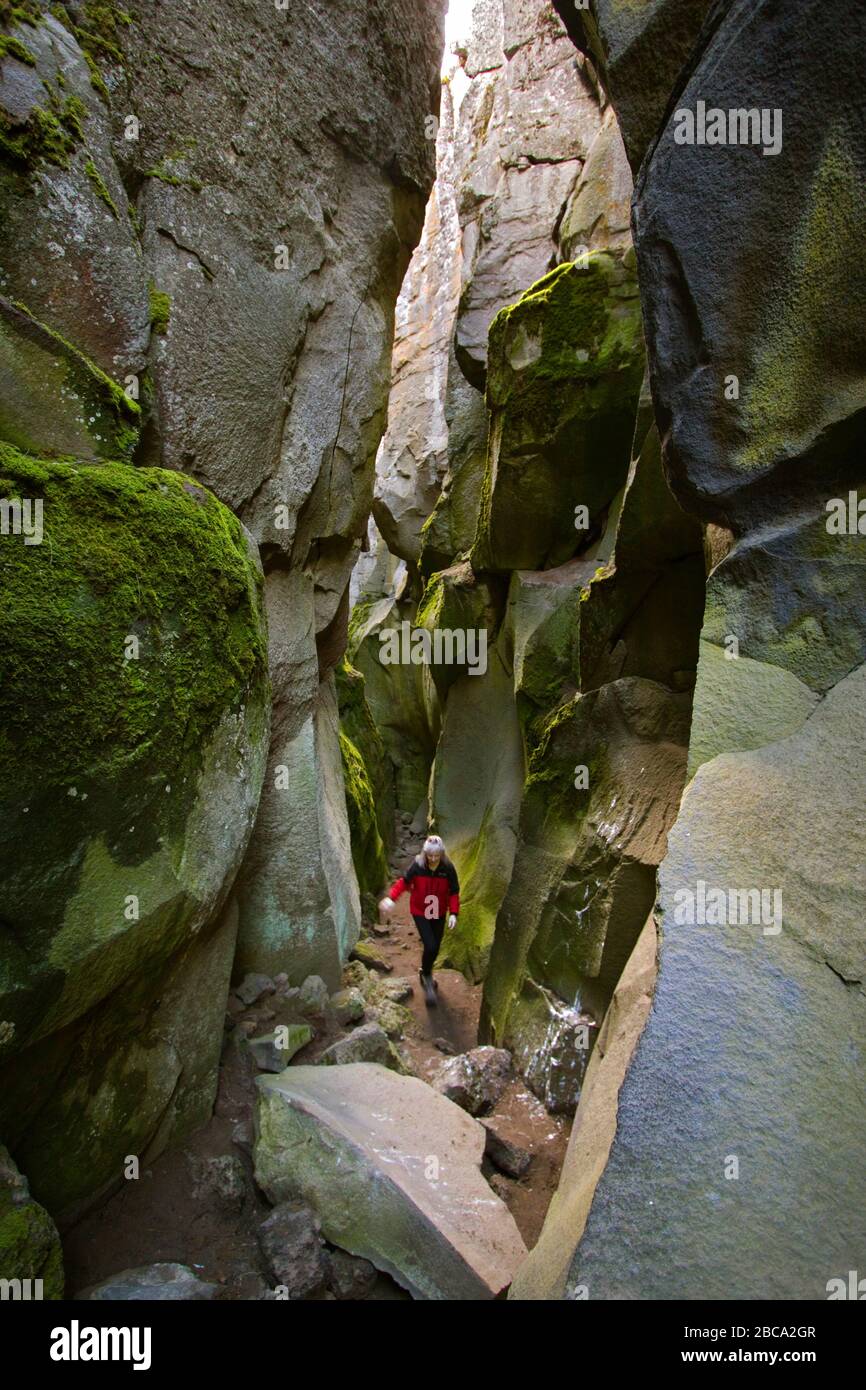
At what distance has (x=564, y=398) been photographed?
8.57 metres

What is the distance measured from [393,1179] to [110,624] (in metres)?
3.06

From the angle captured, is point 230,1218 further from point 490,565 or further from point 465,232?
point 465,232

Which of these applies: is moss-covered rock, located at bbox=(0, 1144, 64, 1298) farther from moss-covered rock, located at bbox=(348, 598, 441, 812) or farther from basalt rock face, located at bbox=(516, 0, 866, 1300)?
moss-covered rock, located at bbox=(348, 598, 441, 812)

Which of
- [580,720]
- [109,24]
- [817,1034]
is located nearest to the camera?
[817,1034]

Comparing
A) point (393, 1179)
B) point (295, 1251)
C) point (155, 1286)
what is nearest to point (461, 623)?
point (393, 1179)

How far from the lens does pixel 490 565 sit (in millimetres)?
10758

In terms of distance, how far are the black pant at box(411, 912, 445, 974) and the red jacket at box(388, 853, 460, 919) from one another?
57 mm

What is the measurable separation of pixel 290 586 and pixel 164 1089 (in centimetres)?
396

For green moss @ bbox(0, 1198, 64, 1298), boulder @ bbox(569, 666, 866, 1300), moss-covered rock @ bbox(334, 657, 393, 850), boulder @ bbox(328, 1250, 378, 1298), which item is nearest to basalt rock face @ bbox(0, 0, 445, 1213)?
green moss @ bbox(0, 1198, 64, 1298)

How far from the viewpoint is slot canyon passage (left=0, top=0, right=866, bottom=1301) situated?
231 centimetres

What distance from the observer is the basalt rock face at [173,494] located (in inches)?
118

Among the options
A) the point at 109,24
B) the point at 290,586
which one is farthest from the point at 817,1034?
the point at 109,24

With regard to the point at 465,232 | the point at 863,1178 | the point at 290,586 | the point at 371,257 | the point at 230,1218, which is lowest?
the point at 230,1218
